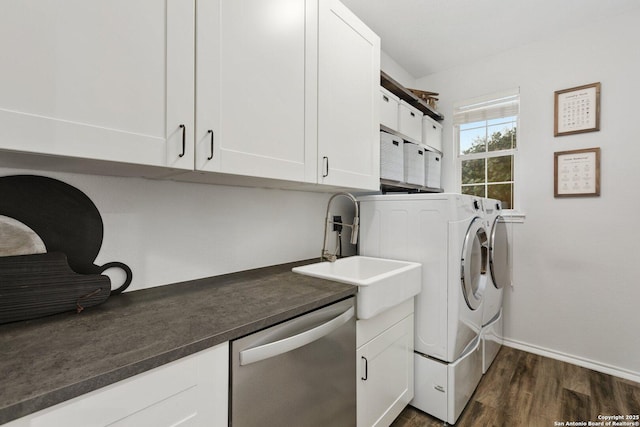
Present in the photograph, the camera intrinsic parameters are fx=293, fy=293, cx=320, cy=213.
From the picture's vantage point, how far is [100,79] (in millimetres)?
815

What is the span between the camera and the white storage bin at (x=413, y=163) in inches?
96.7

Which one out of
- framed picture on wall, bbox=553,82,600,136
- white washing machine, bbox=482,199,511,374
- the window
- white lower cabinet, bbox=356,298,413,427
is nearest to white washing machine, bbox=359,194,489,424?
white lower cabinet, bbox=356,298,413,427

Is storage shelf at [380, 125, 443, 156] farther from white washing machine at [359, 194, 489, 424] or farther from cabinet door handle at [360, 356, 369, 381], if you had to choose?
cabinet door handle at [360, 356, 369, 381]

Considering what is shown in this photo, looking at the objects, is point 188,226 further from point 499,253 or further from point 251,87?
point 499,253

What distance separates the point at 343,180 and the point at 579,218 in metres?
2.11

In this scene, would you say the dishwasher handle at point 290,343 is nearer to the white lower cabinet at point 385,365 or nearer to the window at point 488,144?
the white lower cabinet at point 385,365

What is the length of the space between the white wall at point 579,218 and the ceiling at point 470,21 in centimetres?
15

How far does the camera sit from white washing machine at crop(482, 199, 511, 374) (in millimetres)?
2192

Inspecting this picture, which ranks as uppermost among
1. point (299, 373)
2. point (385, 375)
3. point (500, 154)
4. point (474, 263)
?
point (500, 154)

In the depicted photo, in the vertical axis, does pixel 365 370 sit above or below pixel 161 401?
below

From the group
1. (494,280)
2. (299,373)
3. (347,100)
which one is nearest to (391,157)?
(347,100)

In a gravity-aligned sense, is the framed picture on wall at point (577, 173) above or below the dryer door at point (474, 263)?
above

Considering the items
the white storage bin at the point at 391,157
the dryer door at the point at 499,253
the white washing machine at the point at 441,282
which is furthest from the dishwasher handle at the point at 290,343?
the dryer door at the point at 499,253

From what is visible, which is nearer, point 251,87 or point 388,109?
point 251,87
